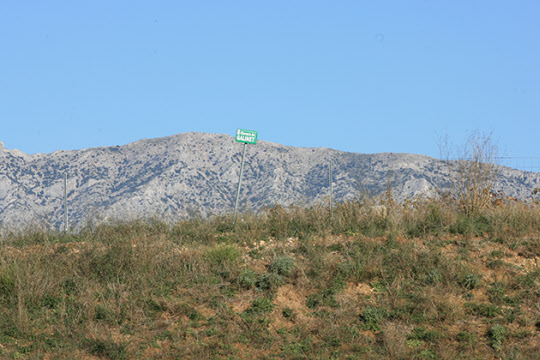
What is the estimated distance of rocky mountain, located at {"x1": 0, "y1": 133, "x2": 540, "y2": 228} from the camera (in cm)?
8862

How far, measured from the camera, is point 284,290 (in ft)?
38.3

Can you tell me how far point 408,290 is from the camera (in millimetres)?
11539

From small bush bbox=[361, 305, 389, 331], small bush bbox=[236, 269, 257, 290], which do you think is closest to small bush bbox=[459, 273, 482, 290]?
small bush bbox=[361, 305, 389, 331]

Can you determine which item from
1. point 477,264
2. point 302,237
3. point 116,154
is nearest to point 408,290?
point 477,264

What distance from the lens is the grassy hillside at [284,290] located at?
9969 mm

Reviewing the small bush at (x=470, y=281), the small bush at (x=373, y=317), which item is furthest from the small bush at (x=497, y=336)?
the small bush at (x=373, y=317)

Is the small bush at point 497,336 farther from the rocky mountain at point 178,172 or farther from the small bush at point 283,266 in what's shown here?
the rocky mountain at point 178,172

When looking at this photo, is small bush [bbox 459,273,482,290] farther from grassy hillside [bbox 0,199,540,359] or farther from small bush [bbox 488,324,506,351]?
small bush [bbox 488,324,506,351]

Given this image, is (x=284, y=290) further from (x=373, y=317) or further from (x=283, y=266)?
(x=373, y=317)

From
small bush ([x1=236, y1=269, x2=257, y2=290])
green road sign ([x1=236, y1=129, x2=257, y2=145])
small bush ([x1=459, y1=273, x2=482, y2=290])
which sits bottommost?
small bush ([x1=236, y1=269, x2=257, y2=290])

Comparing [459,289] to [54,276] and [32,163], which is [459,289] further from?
[32,163]

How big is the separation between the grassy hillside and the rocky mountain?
2424 inches

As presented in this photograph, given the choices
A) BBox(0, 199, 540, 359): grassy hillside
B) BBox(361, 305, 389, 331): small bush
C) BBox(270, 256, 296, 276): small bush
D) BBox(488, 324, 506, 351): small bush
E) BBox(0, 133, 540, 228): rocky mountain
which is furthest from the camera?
BBox(0, 133, 540, 228): rocky mountain

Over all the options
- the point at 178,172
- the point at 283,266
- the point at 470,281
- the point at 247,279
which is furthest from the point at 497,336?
the point at 178,172
